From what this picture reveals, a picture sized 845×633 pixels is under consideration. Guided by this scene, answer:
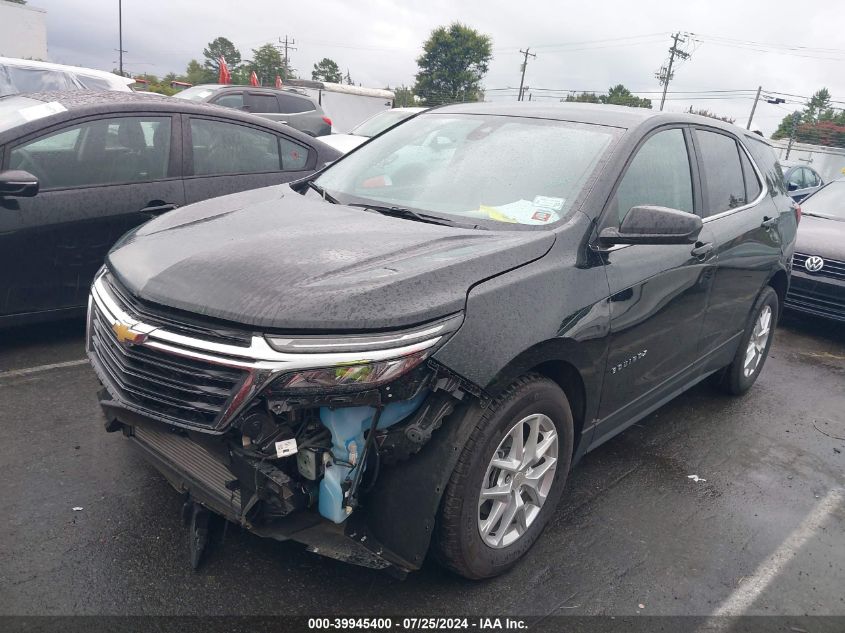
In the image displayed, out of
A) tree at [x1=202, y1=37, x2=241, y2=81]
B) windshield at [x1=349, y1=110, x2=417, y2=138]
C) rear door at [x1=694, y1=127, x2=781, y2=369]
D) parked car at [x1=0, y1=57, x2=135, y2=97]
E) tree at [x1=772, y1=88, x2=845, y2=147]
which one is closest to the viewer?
rear door at [x1=694, y1=127, x2=781, y2=369]

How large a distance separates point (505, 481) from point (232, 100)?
12183 mm

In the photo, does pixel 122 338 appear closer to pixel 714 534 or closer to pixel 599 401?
pixel 599 401

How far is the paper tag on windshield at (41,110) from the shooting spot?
13.8 ft

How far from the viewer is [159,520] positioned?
9.01ft

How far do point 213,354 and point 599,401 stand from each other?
Answer: 1.69m

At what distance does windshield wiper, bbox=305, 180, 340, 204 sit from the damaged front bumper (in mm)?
1223

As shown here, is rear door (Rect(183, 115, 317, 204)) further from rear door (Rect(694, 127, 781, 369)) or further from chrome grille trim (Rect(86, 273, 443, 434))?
rear door (Rect(694, 127, 781, 369))

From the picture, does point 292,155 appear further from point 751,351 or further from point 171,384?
point 751,351

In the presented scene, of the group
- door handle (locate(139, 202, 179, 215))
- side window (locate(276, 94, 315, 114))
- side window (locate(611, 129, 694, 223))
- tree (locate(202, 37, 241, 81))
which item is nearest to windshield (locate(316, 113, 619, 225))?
side window (locate(611, 129, 694, 223))

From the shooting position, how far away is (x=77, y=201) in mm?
4234

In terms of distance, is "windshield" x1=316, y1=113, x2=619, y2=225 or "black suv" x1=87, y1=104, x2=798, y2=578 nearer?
"black suv" x1=87, y1=104, x2=798, y2=578

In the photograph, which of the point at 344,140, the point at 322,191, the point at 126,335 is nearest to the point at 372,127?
the point at 344,140

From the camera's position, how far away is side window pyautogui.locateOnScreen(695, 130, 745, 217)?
373cm

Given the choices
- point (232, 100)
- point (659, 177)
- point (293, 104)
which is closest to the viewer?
point (659, 177)
